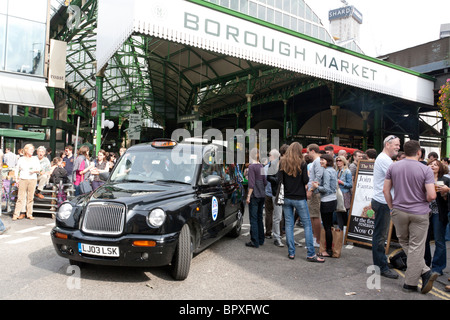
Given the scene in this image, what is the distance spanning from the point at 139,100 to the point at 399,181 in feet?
Result: 116

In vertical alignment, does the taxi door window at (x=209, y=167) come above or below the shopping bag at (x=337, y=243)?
above

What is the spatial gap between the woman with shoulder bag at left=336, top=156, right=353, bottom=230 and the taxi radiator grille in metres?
4.87

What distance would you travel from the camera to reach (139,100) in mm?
37156

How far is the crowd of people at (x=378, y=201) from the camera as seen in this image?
4324mm

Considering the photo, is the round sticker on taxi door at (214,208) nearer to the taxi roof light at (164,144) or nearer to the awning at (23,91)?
the taxi roof light at (164,144)

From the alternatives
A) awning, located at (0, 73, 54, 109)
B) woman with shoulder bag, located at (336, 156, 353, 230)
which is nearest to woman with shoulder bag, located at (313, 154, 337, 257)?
woman with shoulder bag, located at (336, 156, 353, 230)

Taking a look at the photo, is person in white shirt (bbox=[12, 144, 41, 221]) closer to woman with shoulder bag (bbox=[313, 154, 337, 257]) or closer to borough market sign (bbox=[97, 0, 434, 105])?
borough market sign (bbox=[97, 0, 434, 105])

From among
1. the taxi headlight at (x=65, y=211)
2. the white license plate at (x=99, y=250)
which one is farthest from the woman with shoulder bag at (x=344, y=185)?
the taxi headlight at (x=65, y=211)

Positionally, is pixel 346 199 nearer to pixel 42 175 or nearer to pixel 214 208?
pixel 214 208

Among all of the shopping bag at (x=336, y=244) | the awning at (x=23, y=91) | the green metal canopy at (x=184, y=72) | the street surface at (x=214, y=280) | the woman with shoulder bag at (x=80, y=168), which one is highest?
the green metal canopy at (x=184, y=72)

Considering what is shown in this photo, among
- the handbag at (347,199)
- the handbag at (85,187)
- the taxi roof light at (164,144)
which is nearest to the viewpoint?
the taxi roof light at (164,144)

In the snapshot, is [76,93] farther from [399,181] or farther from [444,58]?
[399,181]

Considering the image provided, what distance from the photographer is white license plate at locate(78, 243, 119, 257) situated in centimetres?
399
